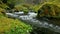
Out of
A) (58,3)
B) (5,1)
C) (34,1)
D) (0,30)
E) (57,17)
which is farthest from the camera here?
(34,1)

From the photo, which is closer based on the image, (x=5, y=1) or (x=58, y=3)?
(x=58, y=3)

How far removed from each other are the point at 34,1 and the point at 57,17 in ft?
282

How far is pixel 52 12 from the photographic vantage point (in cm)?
4059

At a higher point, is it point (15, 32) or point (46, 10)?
point (15, 32)

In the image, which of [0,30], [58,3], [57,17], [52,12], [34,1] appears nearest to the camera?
[0,30]

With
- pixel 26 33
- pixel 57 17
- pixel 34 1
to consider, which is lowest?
pixel 34 1

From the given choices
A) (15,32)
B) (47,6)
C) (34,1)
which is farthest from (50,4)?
(34,1)

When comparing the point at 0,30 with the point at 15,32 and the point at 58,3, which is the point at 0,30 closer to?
the point at 15,32

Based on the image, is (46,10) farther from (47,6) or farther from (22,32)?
(22,32)

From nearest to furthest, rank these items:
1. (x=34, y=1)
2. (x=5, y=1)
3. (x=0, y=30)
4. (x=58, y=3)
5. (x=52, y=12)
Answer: (x=0, y=30) → (x=52, y=12) → (x=58, y=3) → (x=5, y=1) → (x=34, y=1)

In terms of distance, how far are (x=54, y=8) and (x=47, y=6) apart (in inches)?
76.2

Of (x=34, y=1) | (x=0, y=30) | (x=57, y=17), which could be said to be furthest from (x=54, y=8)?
(x=34, y=1)

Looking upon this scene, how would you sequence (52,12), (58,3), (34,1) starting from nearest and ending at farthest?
(52,12)
(58,3)
(34,1)

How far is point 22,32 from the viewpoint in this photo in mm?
17172
